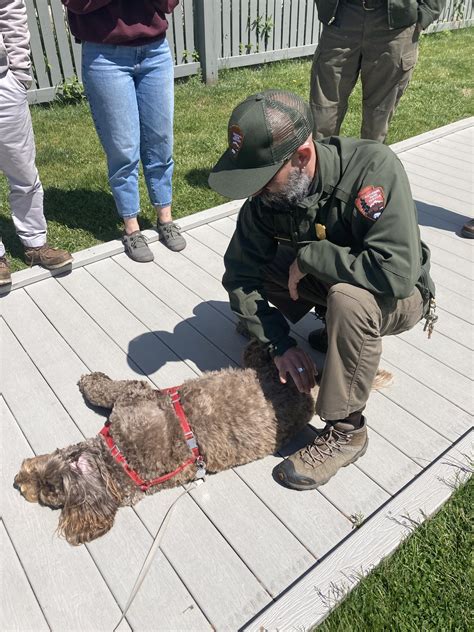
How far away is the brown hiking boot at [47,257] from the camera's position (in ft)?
13.8

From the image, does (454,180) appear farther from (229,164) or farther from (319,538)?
(319,538)

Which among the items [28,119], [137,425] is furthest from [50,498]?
[28,119]

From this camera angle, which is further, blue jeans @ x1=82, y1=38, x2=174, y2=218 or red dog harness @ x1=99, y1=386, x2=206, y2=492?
blue jeans @ x1=82, y1=38, x2=174, y2=218

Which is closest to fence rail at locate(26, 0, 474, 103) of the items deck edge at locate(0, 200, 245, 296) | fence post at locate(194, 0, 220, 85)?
fence post at locate(194, 0, 220, 85)

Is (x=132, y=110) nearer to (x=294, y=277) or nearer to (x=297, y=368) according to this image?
(x=294, y=277)

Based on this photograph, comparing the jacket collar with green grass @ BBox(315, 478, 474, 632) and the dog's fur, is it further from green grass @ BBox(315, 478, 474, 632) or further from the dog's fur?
green grass @ BBox(315, 478, 474, 632)

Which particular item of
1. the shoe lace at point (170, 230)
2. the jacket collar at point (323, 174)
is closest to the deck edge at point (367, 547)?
the jacket collar at point (323, 174)

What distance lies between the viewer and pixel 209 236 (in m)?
4.79

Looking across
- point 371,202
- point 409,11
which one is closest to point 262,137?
point 371,202

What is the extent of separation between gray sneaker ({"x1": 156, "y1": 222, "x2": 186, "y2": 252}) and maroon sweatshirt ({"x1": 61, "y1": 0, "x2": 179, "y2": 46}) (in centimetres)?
143

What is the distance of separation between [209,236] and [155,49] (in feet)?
5.04

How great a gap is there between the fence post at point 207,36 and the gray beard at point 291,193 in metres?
7.05

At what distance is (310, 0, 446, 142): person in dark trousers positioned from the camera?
4496mm

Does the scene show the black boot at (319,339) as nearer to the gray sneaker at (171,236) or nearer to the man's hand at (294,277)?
the man's hand at (294,277)
